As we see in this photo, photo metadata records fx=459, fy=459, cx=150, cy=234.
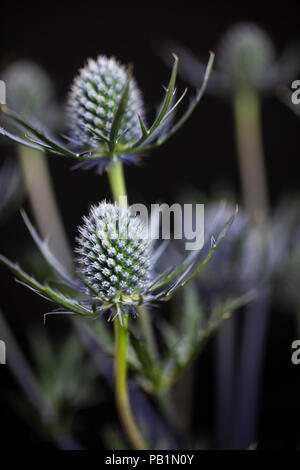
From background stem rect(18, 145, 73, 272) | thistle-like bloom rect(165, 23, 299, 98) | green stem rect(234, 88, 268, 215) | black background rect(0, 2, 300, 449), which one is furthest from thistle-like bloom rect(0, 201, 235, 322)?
black background rect(0, 2, 300, 449)

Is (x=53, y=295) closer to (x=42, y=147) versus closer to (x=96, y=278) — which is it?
(x=96, y=278)

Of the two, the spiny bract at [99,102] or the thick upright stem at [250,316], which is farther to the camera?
the thick upright stem at [250,316]

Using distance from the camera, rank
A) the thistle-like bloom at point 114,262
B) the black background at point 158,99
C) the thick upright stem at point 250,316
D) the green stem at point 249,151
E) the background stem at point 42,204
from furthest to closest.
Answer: the black background at point 158,99 → the green stem at point 249,151 → the background stem at point 42,204 → the thick upright stem at point 250,316 → the thistle-like bloom at point 114,262

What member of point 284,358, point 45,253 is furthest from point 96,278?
point 284,358

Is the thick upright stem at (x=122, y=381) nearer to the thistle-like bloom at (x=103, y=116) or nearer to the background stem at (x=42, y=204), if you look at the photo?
the thistle-like bloom at (x=103, y=116)

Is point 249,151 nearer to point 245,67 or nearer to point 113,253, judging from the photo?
point 245,67

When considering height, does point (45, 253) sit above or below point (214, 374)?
above

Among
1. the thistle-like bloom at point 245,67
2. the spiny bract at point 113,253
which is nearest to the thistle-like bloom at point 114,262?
the spiny bract at point 113,253
